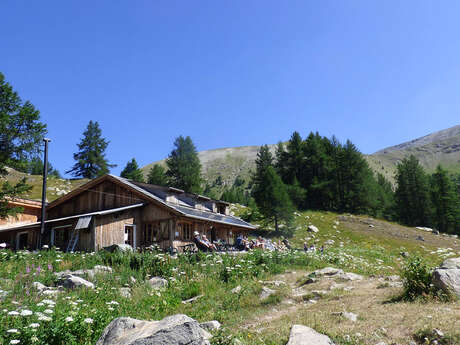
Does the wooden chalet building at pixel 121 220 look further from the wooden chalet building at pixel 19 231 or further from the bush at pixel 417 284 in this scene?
the bush at pixel 417 284

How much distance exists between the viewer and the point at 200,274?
11.9 meters

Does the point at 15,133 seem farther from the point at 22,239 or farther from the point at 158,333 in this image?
the point at 158,333

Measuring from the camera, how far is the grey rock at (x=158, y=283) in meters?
11.0

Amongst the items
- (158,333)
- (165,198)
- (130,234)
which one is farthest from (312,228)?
(158,333)

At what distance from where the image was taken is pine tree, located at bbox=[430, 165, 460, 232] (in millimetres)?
52562

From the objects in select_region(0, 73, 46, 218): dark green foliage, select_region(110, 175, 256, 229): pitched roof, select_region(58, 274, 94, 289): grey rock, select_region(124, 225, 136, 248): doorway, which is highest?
select_region(0, 73, 46, 218): dark green foliage

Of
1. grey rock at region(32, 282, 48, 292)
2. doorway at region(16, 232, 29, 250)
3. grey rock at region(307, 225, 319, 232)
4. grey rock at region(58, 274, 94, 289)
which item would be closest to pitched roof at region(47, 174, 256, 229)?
doorway at region(16, 232, 29, 250)

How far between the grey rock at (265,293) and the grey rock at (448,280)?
427cm

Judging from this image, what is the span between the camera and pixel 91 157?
181ft

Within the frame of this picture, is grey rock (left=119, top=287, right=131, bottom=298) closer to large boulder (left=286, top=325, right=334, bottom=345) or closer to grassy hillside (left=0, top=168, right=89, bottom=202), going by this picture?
large boulder (left=286, top=325, right=334, bottom=345)

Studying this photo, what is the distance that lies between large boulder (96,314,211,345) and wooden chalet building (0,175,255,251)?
1633 centimetres

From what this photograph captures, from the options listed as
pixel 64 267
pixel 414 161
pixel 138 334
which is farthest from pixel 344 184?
pixel 138 334

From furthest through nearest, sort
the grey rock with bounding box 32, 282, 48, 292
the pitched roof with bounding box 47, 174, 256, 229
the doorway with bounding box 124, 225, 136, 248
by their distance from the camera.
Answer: the pitched roof with bounding box 47, 174, 256, 229 → the doorway with bounding box 124, 225, 136, 248 → the grey rock with bounding box 32, 282, 48, 292

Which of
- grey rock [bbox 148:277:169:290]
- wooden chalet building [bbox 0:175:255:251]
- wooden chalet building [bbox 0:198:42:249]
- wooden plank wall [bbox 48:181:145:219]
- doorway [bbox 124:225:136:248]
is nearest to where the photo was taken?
grey rock [bbox 148:277:169:290]
